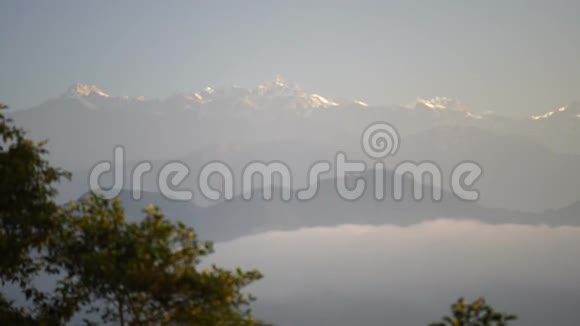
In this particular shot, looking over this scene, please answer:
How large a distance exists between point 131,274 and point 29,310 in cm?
606

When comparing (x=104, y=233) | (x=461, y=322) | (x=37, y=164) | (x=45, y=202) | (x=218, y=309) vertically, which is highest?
(x=37, y=164)

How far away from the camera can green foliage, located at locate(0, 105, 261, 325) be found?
14.6 metres

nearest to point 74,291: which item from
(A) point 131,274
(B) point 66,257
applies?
(B) point 66,257

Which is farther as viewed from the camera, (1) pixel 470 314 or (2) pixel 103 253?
(2) pixel 103 253

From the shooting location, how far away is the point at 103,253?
46.9ft

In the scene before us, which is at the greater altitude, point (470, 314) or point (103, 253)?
point (103, 253)

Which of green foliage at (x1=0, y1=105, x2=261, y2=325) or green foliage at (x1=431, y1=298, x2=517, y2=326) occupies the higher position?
green foliage at (x1=0, y1=105, x2=261, y2=325)

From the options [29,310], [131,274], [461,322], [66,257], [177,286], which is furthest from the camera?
[29,310]

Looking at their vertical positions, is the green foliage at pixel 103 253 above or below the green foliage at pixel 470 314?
above

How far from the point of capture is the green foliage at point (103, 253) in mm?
14625

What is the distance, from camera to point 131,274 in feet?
45.9

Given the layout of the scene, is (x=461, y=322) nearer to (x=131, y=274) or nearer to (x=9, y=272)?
(x=131, y=274)

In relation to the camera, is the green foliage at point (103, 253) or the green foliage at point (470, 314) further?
the green foliage at point (103, 253)

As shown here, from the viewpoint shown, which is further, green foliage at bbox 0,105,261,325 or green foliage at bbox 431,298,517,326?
green foliage at bbox 0,105,261,325
